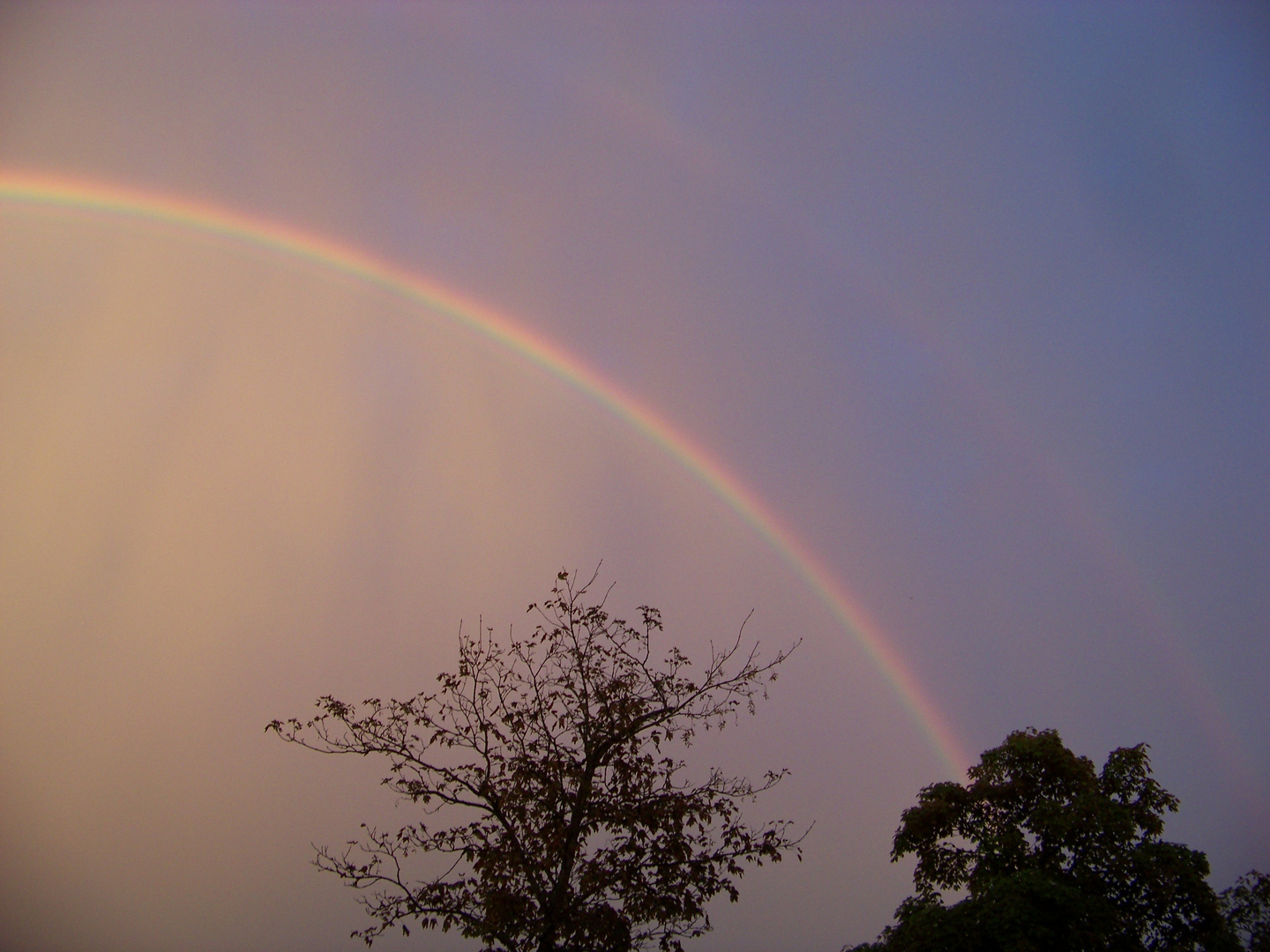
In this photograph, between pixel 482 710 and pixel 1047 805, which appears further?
pixel 1047 805

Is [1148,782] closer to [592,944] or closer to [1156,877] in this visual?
[1156,877]

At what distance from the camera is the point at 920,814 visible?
19.5m

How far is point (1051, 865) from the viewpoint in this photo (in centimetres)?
1805

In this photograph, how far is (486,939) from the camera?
8.91 metres

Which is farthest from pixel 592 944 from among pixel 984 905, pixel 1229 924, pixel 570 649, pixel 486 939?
pixel 1229 924

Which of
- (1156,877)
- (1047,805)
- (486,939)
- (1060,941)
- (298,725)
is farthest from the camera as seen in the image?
(1047,805)

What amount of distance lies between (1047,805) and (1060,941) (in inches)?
115

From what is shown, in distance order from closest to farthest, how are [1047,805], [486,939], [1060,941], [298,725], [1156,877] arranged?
1. [486,939]
2. [298,725]
3. [1060,941]
4. [1156,877]
5. [1047,805]

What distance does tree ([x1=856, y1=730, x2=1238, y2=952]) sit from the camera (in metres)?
16.5

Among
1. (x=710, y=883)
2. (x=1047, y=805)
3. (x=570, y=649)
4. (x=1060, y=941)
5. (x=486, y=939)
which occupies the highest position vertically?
(x=1047, y=805)

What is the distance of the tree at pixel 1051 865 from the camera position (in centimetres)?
1645

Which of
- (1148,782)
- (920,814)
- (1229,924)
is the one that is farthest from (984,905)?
(1229,924)

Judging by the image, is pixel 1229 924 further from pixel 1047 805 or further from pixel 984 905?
pixel 984 905

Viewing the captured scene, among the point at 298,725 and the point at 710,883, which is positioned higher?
the point at 298,725
